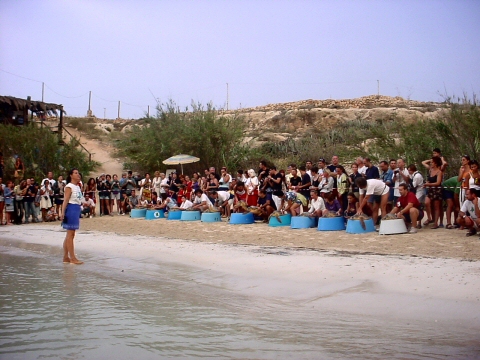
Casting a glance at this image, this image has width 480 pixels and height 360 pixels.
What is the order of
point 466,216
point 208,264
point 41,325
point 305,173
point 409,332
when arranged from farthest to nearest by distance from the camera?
point 305,173
point 466,216
point 208,264
point 41,325
point 409,332

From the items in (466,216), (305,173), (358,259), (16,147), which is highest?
(16,147)

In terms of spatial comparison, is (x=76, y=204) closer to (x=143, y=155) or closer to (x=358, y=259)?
(x=358, y=259)

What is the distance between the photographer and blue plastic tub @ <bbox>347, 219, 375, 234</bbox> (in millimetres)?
13851

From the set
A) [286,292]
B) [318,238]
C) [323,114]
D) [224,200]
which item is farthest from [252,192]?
[323,114]

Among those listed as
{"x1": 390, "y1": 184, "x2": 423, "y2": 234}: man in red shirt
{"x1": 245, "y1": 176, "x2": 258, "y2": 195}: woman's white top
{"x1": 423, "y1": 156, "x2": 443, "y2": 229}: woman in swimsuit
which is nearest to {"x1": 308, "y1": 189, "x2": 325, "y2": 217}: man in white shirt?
{"x1": 390, "y1": 184, "x2": 423, "y2": 234}: man in red shirt

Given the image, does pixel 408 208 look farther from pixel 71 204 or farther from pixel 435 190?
pixel 71 204

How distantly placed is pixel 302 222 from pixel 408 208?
3.05 m

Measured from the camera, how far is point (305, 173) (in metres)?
16.9

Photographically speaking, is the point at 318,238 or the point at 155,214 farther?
the point at 155,214

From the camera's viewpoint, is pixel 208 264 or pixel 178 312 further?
pixel 208 264

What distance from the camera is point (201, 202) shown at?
1947cm

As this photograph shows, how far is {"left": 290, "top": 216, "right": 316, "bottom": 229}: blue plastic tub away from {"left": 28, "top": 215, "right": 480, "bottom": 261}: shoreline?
0.23 metres

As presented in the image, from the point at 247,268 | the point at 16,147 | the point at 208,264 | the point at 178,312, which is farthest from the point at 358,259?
the point at 16,147

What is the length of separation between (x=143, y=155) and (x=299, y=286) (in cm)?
2193
